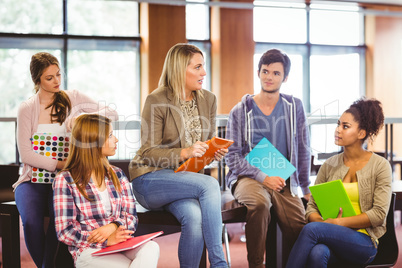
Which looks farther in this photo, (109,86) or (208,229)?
(109,86)

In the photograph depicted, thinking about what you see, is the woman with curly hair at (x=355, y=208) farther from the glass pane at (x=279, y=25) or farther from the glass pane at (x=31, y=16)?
the glass pane at (x=279, y=25)

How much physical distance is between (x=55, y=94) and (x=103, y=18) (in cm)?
509

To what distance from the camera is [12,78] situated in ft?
22.7

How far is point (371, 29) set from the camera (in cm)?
874

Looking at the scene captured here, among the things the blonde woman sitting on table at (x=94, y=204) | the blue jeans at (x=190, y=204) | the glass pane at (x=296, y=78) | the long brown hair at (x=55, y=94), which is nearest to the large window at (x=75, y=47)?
the glass pane at (x=296, y=78)

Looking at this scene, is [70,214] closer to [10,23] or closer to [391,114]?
[10,23]

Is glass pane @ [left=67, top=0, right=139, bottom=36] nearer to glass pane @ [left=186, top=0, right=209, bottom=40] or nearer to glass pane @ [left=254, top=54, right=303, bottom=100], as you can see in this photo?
glass pane @ [left=186, top=0, right=209, bottom=40]

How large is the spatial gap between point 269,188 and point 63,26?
550cm

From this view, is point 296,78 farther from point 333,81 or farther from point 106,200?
point 106,200

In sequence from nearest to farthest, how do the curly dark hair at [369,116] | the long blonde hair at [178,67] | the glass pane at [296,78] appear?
1. the curly dark hair at [369,116]
2. the long blonde hair at [178,67]
3. the glass pane at [296,78]

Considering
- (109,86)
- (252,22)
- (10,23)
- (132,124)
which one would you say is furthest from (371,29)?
(132,124)

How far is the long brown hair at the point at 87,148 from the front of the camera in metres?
2.07

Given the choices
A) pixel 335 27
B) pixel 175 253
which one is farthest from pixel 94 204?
pixel 335 27

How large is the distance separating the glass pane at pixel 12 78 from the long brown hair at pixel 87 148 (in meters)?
5.26
